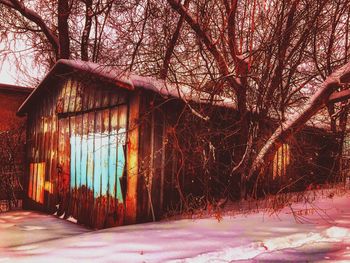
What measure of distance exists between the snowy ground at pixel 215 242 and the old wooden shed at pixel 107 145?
0.99 meters

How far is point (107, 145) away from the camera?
24.3ft

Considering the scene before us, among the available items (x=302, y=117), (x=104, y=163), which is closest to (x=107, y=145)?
(x=104, y=163)

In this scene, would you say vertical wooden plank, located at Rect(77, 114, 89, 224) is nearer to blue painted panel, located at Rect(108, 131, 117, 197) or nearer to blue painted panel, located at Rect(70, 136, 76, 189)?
blue painted panel, located at Rect(70, 136, 76, 189)

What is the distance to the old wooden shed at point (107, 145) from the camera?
661cm

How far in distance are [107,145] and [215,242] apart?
12.0 feet

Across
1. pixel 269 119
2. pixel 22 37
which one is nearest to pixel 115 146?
pixel 269 119

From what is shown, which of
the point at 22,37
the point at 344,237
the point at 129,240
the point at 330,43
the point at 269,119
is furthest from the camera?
the point at 22,37

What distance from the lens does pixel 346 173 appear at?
11.4 metres

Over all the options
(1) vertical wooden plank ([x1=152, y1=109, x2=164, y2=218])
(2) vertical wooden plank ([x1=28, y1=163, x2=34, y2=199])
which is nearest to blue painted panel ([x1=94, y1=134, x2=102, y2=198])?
(1) vertical wooden plank ([x1=152, y1=109, x2=164, y2=218])

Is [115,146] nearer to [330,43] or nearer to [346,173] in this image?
[330,43]

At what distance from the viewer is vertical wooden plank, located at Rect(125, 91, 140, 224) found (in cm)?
655

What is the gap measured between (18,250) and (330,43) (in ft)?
31.3

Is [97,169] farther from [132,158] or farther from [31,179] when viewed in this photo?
[31,179]

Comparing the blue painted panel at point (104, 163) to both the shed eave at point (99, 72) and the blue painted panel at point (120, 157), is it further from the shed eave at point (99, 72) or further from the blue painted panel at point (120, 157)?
the shed eave at point (99, 72)
